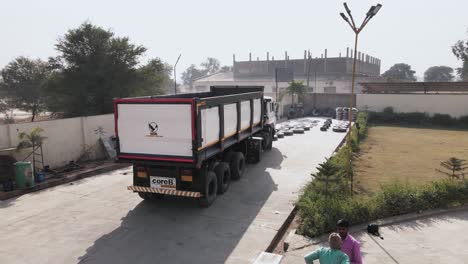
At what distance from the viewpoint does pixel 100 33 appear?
2191cm

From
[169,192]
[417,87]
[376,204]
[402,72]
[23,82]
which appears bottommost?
[376,204]

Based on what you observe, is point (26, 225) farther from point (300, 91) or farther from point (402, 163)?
point (300, 91)

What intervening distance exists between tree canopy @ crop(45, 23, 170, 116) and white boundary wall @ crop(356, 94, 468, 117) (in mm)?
22080

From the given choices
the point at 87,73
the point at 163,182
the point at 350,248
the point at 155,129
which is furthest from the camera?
the point at 87,73

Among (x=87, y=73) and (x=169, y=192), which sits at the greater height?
(x=87, y=73)

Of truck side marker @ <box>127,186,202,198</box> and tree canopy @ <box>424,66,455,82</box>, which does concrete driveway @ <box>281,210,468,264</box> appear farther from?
tree canopy @ <box>424,66,455,82</box>

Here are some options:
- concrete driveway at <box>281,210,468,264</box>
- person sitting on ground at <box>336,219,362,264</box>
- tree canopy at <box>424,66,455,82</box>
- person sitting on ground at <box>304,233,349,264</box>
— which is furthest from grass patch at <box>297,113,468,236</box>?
tree canopy at <box>424,66,455,82</box>

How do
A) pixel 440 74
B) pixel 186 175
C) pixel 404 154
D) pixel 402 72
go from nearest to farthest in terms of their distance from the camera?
pixel 186 175 < pixel 404 154 < pixel 402 72 < pixel 440 74

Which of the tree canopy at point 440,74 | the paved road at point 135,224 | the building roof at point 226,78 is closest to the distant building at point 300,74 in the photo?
the building roof at point 226,78

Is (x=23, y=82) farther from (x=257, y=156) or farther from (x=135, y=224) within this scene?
(x=135, y=224)

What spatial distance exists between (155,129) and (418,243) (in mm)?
6429

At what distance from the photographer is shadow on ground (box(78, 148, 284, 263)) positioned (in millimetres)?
6629

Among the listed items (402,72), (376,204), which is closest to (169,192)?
(376,204)

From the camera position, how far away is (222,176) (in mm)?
10125
